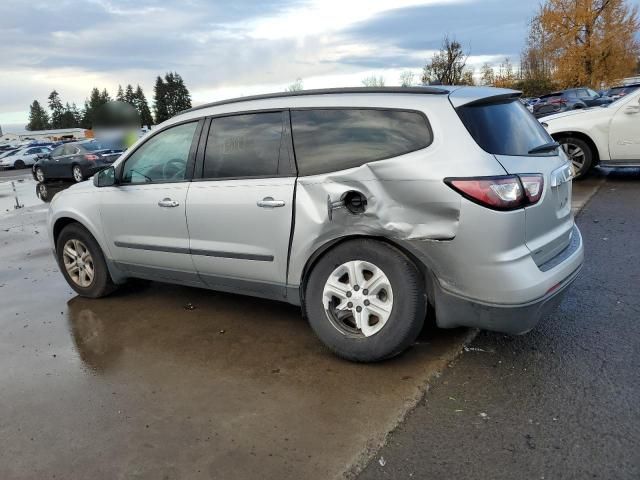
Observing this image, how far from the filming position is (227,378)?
3.61 metres

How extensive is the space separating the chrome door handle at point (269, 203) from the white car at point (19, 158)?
132ft

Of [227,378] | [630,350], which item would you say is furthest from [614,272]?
[227,378]

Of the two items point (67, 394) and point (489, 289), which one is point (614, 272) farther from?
point (67, 394)

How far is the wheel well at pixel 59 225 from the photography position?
17.6 feet

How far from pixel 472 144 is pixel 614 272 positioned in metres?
2.61

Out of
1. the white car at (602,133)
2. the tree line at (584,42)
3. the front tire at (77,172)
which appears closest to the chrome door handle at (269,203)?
the white car at (602,133)

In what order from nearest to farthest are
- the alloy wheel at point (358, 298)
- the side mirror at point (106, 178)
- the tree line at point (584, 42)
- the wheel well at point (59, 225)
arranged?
the alloy wheel at point (358, 298), the side mirror at point (106, 178), the wheel well at point (59, 225), the tree line at point (584, 42)

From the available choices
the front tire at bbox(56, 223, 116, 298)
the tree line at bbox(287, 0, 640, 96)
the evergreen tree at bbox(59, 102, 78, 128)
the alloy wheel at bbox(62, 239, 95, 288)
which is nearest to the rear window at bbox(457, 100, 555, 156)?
the front tire at bbox(56, 223, 116, 298)

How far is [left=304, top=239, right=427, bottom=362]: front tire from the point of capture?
339 centimetres

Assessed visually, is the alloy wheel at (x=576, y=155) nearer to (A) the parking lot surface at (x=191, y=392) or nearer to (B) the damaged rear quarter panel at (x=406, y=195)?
(A) the parking lot surface at (x=191, y=392)

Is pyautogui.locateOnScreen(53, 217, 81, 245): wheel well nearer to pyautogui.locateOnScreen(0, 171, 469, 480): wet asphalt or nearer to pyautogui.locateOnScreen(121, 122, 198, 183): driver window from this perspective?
pyautogui.locateOnScreen(0, 171, 469, 480): wet asphalt

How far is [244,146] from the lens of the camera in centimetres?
413

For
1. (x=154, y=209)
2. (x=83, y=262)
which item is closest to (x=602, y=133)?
(x=154, y=209)

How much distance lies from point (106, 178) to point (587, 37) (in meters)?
41.9
